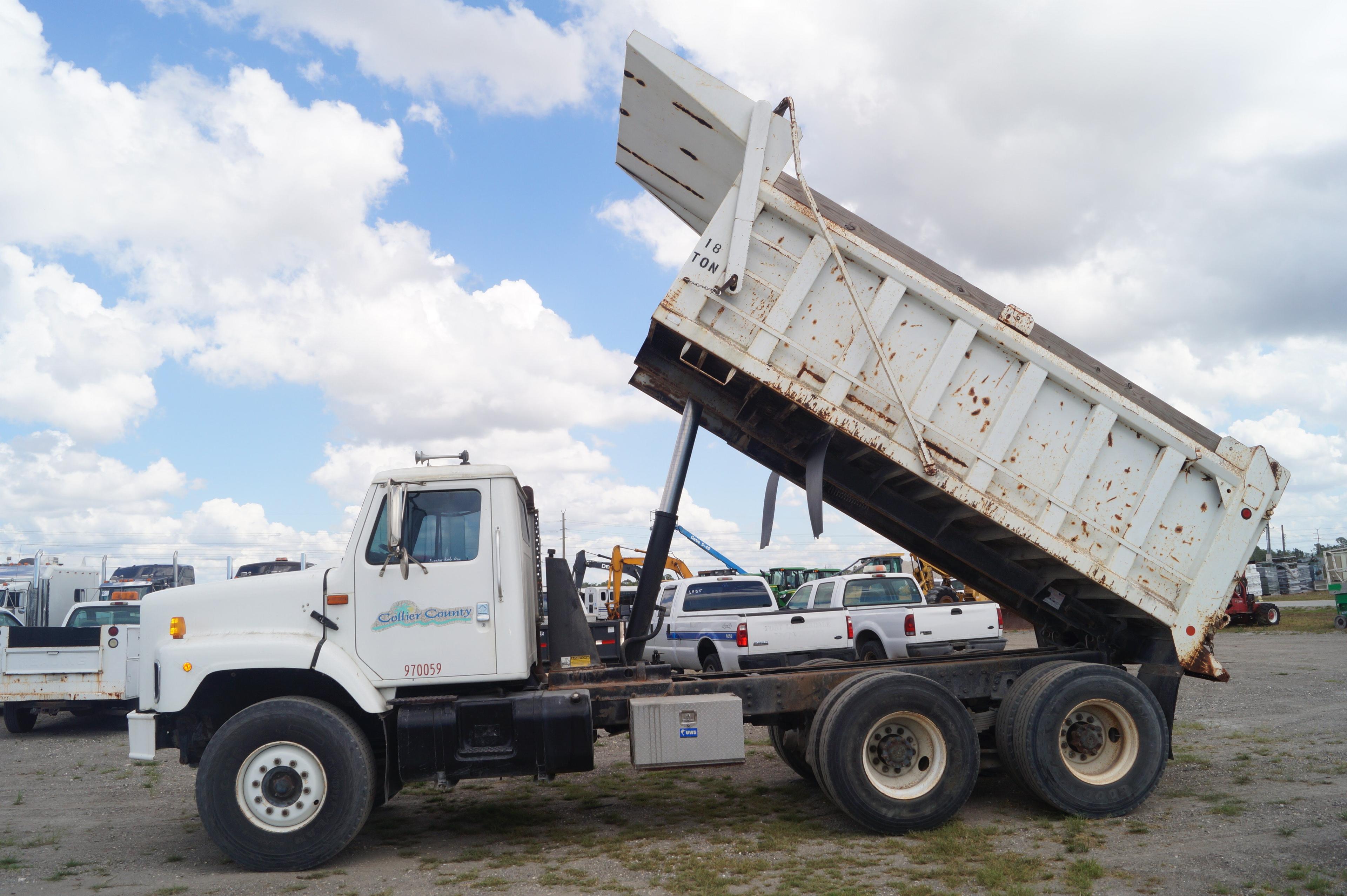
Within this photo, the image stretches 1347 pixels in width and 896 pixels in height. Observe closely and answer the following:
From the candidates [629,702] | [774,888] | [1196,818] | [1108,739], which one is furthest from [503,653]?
[1196,818]

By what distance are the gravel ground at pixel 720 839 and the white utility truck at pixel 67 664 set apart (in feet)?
7.66

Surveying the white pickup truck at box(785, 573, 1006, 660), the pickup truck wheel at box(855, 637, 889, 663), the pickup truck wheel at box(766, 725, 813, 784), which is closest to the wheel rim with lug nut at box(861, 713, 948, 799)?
the pickup truck wheel at box(766, 725, 813, 784)

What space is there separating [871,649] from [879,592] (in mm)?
1612

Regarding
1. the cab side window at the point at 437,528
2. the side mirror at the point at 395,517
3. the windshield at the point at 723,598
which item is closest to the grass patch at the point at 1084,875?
Result: the cab side window at the point at 437,528

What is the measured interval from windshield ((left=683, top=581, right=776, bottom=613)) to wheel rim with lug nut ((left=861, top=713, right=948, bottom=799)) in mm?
8461

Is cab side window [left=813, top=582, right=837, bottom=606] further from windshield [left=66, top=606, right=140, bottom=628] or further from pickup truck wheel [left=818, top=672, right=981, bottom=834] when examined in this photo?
windshield [left=66, top=606, right=140, bottom=628]

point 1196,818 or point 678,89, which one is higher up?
point 678,89

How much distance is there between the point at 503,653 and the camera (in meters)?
6.28

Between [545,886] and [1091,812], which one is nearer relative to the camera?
[545,886]

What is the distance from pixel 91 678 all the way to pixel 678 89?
10930 millimetres

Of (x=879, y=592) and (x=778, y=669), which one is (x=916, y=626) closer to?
(x=879, y=592)

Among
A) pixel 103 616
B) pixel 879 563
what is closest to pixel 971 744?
pixel 103 616

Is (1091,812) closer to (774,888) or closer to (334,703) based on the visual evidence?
(774,888)

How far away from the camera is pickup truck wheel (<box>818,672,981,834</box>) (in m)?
6.42
